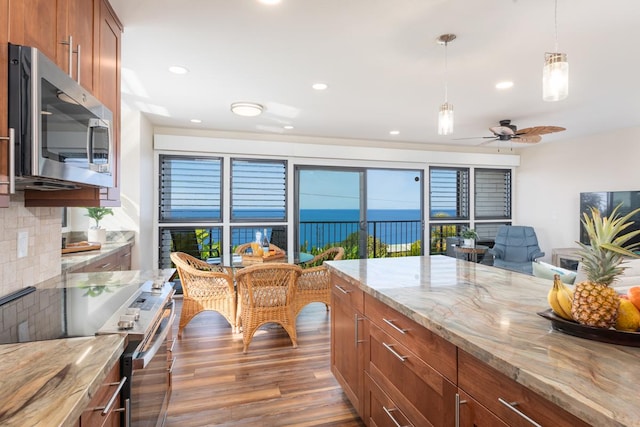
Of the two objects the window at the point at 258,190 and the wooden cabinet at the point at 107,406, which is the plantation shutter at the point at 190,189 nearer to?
the window at the point at 258,190

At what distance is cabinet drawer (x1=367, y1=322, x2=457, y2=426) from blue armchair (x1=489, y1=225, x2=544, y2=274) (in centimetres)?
438

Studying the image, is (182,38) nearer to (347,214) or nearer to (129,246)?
(129,246)

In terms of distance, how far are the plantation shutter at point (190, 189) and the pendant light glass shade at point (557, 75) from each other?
175 inches

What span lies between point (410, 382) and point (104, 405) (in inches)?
44.2

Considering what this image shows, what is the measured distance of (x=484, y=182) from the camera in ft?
22.2

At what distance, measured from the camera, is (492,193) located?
6832 millimetres

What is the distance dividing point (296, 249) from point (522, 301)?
14.1 ft

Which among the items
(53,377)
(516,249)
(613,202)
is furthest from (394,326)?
(613,202)

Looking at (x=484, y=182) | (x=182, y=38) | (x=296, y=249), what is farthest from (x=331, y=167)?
(x=182, y=38)

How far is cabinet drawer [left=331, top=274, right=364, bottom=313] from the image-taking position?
202cm

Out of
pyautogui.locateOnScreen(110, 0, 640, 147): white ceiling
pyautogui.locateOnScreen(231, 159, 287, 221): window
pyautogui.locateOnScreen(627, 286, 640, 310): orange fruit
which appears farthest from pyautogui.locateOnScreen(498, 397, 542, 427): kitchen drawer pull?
pyautogui.locateOnScreen(231, 159, 287, 221): window

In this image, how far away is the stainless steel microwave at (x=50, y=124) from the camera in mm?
1139

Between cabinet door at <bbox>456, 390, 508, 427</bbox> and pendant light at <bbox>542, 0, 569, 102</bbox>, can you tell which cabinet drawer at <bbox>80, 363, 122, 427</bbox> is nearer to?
cabinet door at <bbox>456, 390, 508, 427</bbox>

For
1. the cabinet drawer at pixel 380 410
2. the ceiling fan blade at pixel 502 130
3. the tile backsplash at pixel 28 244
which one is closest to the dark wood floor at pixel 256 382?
the cabinet drawer at pixel 380 410
